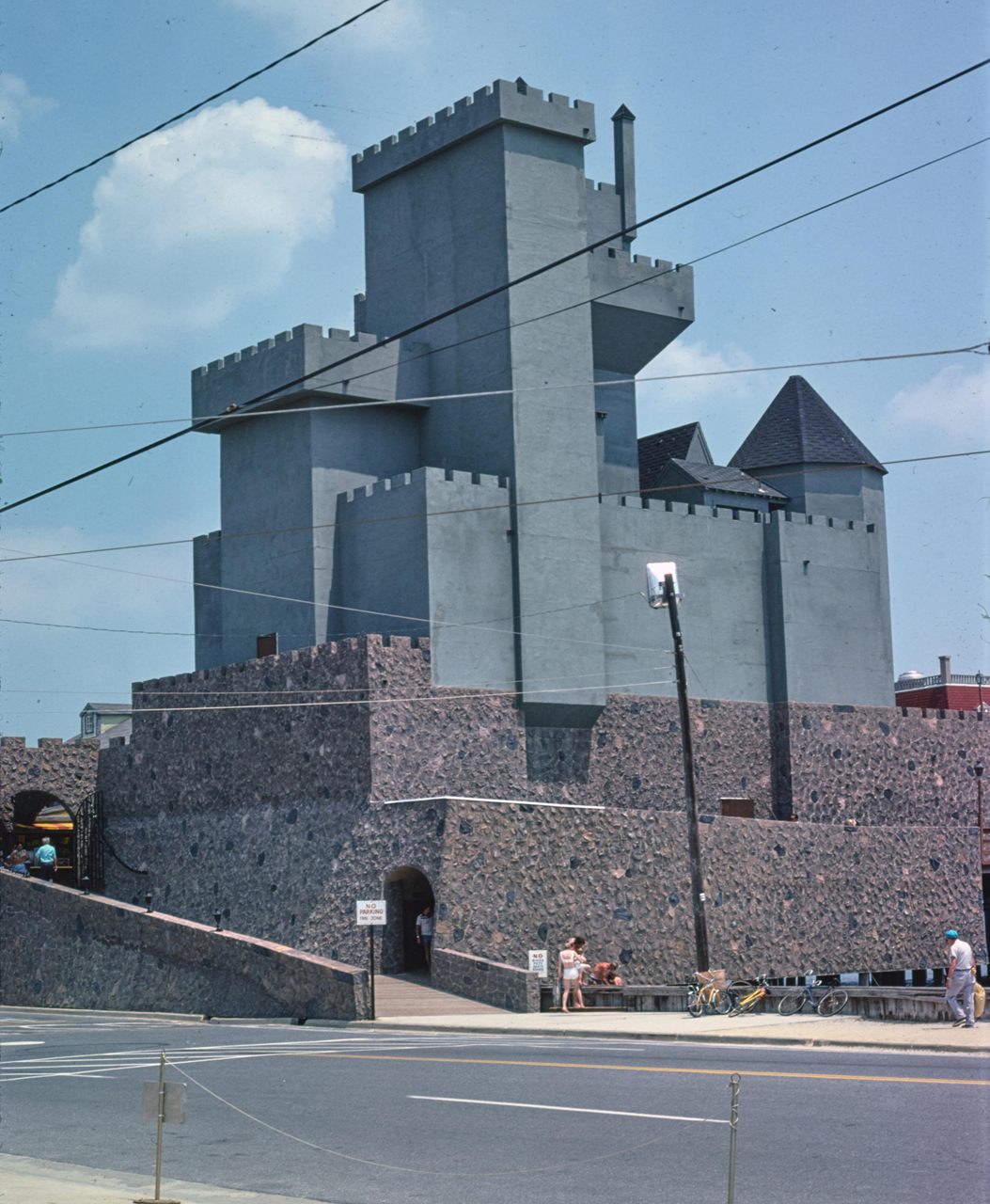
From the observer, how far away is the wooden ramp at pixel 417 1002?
31828 millimetres

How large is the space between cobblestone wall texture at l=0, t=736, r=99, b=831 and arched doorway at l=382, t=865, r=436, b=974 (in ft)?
40.5

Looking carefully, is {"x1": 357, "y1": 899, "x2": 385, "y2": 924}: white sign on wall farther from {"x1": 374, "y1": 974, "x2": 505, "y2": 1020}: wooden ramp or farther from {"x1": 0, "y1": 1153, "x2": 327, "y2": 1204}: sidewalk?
{"x1": 0, "y1": 1153, "x2": 327, "y2": 1204}: sidewalk

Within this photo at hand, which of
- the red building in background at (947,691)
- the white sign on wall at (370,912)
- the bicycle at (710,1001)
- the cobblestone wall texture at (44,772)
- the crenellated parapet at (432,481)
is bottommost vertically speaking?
the bicycle at (710,1001)

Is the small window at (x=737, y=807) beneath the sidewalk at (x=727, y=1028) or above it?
above

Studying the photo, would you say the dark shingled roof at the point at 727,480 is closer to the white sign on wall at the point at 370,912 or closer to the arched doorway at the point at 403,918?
the arched doorway at the point at 403,918

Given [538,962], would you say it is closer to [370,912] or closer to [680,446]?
[370,912]

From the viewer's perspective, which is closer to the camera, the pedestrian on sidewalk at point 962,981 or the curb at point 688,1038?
the curb at point 688,1038

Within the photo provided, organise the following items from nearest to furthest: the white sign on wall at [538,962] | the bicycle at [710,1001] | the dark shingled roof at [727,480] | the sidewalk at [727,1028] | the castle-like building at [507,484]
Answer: the sidewalk at [727,1028] → the bicycle at [710,1001] → the white sign on wall at [538,962] → the castle-like building at [507,484] → the dark shingled roof at [727,480]

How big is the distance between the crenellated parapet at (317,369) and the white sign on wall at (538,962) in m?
13.8

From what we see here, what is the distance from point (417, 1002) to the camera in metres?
32.7

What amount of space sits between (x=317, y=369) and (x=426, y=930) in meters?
13.6

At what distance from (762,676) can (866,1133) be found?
31.4 meters

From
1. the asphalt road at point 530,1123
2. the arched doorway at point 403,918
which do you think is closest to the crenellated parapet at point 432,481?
the arched doorway at point 403,918

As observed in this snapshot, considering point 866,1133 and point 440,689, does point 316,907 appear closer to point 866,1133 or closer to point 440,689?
point 440,689
